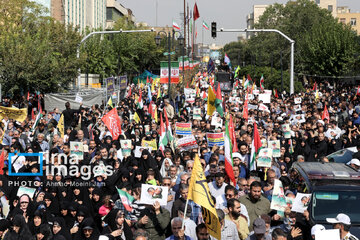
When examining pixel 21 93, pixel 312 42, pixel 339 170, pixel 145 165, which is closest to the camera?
pixel 339 170

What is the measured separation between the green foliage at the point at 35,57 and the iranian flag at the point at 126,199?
20.7 meters

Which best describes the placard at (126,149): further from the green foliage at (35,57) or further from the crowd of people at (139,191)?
the green foliage at (35,57)

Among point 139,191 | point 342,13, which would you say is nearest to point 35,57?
point 139,191

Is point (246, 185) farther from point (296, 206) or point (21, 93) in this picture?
point (21, 93)

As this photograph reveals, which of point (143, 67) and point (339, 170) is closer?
point (339, 170)

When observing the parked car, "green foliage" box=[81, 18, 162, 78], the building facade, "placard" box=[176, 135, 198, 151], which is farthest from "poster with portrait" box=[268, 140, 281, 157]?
the building facade

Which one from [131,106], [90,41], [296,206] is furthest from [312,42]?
[296,206]

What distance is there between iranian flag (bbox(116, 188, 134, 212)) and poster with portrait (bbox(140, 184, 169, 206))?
549 millimetres

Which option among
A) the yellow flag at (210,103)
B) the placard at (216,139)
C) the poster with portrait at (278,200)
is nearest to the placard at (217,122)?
the yellow flag at (210,103)

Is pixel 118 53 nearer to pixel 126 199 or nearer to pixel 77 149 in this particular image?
pixel 77 149

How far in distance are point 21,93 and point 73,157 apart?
17.2 metres

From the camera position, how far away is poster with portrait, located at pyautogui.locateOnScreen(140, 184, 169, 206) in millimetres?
8266

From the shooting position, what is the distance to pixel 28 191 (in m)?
9.90

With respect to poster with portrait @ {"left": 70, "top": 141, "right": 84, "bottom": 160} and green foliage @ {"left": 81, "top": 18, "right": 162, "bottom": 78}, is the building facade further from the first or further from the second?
poster with portrait @ {"left": 70, "top": 141, "right": 84, "bottom": 160}
